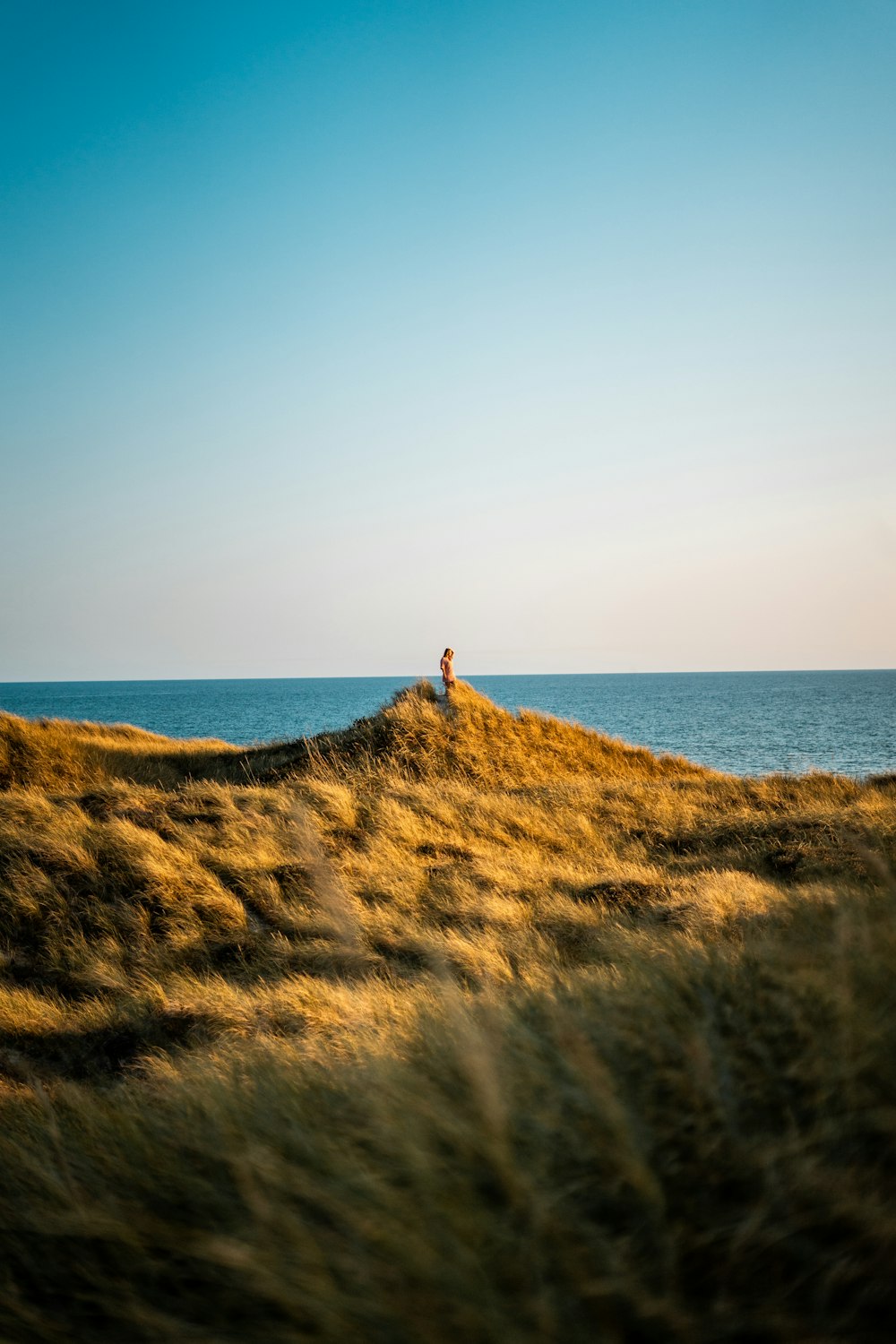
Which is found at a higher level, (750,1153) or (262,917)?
(750,1153)

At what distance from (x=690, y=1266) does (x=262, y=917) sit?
324 inches

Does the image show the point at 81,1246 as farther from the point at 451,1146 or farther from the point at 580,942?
the point at 580,942

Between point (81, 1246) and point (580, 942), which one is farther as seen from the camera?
point (580, 942)

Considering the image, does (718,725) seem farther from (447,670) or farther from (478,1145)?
(478,1145)

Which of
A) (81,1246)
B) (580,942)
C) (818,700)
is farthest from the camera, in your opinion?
(818,700)

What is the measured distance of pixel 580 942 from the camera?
7.89 m

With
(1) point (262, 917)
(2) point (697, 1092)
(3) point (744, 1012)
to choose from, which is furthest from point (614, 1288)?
(1) point (262, 917)

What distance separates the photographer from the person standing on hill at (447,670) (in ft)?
66.4

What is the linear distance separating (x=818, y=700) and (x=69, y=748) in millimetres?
107256

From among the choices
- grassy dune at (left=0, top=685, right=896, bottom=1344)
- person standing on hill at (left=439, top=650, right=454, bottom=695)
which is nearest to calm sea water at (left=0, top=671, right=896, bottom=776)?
person standing on hill at (left=439, top=650, right=454, bottom=695)

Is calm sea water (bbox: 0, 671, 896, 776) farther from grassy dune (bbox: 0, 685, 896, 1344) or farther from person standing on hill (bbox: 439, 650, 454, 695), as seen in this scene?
grassy dune (bbox: 0, 685, 896, 1344)

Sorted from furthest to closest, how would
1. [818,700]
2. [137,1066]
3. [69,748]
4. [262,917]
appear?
[818,700], [69,748], [262,917], [137,1066]

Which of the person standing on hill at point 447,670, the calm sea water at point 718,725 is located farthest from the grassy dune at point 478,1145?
the calm sea water at point 718,725

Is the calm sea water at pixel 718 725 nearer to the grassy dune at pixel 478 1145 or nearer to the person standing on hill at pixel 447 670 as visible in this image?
the person standing on hill at pixel 447 670
